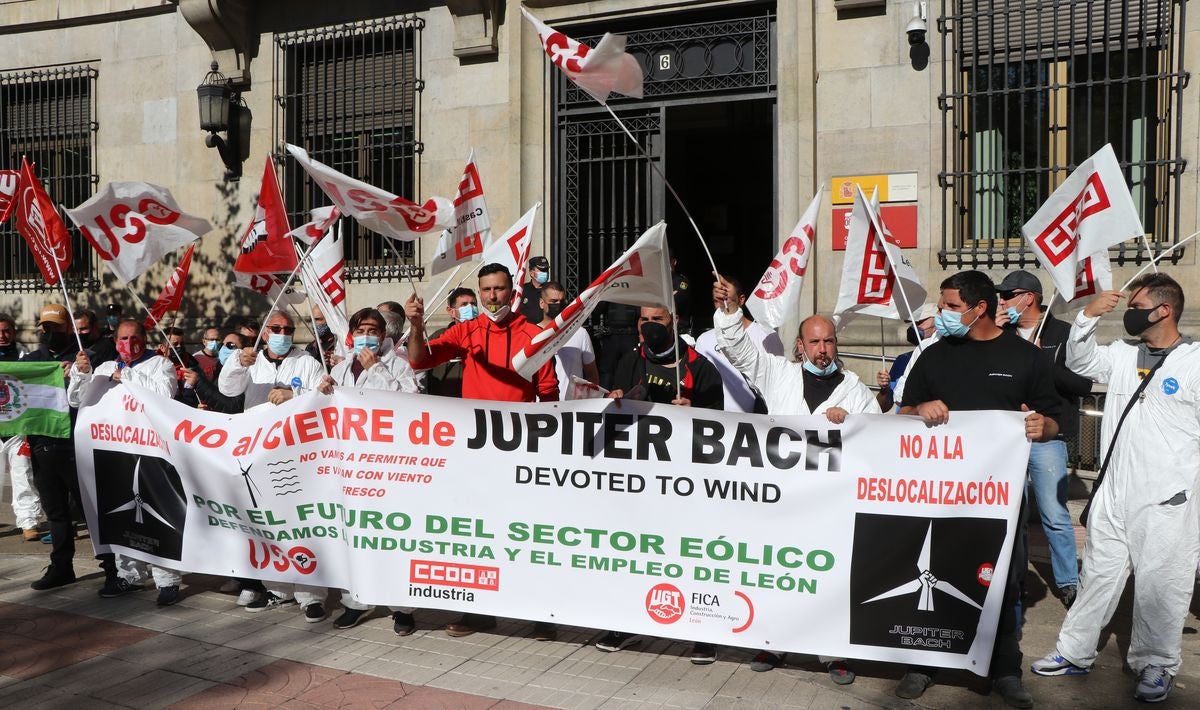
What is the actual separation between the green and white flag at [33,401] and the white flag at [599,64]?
13.3ft

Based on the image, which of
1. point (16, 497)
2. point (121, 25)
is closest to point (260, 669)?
point (16, 497)

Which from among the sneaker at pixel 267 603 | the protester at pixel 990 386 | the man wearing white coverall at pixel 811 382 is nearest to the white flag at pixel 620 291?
the man wearing white coverall at pixel 811 382

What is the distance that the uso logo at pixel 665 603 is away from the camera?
495 cm

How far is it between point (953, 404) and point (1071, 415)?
5.48 feet

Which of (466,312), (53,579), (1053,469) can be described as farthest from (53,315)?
(1053,469)

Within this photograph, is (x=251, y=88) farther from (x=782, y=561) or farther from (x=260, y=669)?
(x=782, y=561)

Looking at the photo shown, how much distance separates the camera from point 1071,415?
19.8 feet

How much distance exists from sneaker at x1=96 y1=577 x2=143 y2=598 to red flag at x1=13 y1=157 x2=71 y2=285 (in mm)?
2276

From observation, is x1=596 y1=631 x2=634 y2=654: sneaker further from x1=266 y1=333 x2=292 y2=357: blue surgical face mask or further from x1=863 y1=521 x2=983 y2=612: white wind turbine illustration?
x1=266 y1=333 x2=292 y2=357: blue surgical face mask

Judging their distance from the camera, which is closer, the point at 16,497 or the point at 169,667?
the point at 169,667

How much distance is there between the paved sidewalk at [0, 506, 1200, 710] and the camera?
466cm

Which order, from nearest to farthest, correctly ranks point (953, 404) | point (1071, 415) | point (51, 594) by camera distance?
point (953, 404) → point (1071, 415) → point (51, 594)

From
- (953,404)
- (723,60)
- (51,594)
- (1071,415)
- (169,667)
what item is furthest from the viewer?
(723,60)

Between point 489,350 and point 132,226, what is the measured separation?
3.11 metres
